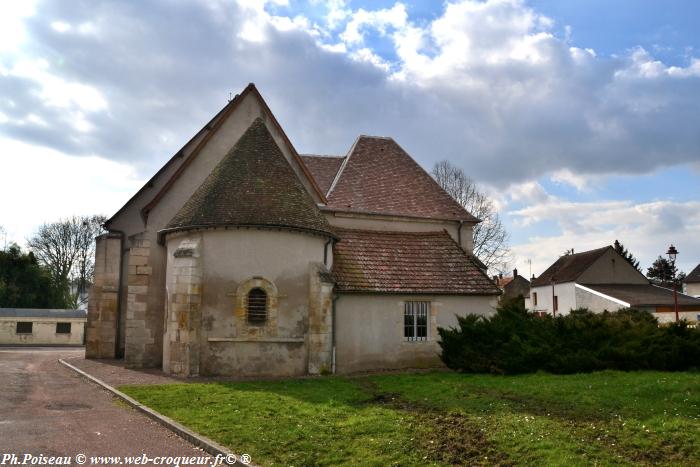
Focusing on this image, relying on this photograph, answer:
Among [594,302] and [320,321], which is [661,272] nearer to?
[594,302]

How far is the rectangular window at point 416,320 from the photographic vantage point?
22.1 meters

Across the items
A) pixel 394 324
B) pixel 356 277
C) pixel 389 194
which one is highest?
pixel 389 194

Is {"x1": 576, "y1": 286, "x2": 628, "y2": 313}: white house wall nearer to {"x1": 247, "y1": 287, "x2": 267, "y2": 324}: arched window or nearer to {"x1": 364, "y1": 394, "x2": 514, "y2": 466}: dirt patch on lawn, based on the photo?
{"x1": 247, "y1": 287, "x2": 267, "y2": 324}: arched window

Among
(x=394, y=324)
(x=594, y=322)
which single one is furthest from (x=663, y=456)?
(x=394, y=324)

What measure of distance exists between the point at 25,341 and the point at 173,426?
43828 mm

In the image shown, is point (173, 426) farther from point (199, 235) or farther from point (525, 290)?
point (525, 290)

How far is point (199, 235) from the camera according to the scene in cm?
1934

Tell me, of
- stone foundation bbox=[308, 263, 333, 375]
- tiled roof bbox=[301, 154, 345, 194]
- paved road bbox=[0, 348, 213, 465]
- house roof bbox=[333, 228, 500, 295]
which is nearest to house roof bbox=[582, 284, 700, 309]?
house roof bbox=[333, 228, 500, 295]

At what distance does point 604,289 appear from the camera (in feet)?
154

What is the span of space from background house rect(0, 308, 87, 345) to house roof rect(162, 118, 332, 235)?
3425cm

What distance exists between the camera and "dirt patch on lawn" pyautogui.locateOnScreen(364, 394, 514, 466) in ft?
28.0

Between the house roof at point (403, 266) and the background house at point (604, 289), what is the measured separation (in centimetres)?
2207

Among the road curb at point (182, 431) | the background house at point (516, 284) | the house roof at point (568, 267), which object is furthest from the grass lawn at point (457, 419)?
the background house at point (516, 284)

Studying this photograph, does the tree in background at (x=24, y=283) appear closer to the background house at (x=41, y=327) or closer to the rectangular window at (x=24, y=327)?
the background house at (x=41, y=327)
